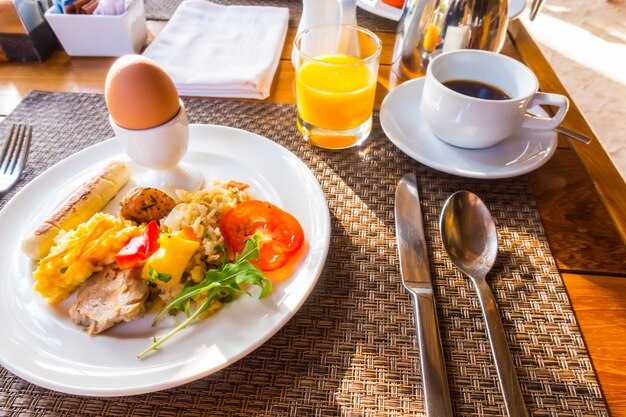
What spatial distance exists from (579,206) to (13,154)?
1.35 metres

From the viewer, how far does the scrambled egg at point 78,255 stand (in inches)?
27.6

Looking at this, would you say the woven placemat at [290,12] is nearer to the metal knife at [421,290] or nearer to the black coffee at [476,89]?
the black coffee at [476,89]

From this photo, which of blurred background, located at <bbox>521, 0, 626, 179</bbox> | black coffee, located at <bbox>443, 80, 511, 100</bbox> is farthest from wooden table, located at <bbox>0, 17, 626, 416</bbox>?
blurred background, located at <bbox>521, 0, 626, 179</bbox>

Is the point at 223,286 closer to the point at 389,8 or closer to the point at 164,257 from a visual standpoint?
the point at 164,257

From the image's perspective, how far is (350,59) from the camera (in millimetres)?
1091

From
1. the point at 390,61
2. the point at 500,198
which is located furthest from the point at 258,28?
the point at 500,198

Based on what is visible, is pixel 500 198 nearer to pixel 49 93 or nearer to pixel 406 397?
pixel 406 397

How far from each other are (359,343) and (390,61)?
3.36 feet

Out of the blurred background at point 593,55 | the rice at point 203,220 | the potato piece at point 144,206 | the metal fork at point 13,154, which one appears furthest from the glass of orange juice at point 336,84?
the blurred background at point 593,55

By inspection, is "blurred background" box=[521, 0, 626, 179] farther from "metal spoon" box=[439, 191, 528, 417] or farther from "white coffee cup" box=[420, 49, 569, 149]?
"metal spoon" box=[439, 191, 528, 417]

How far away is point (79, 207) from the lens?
815mm

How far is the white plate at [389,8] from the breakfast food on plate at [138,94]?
3.20ft

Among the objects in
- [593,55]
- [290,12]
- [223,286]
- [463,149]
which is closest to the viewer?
[223,286]

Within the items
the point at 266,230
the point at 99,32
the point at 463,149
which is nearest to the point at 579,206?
the point at 463,149
